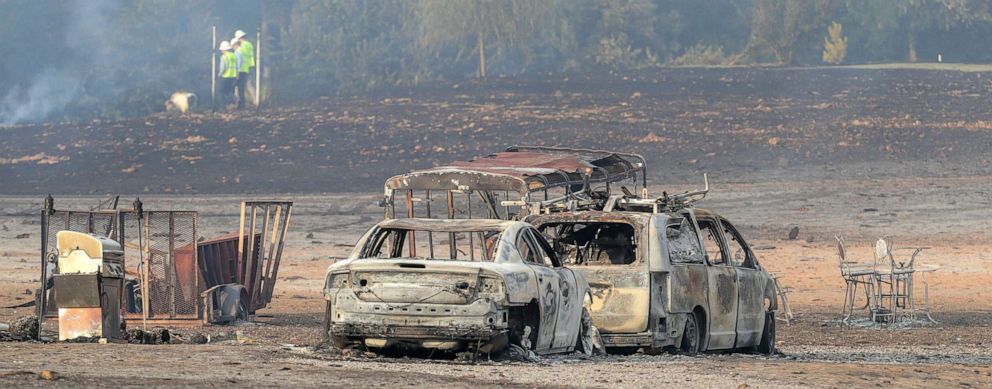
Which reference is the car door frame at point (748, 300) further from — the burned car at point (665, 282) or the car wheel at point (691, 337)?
the car wheel at point (691, 337)

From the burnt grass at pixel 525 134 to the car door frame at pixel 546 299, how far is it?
21539 millimetres

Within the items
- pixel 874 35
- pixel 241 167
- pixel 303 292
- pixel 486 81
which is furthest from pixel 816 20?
pixel 303 292

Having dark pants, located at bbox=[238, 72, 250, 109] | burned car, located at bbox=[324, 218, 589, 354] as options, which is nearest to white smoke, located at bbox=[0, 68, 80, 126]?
dark pants, located at bbox=[238, 72, 250, 109]

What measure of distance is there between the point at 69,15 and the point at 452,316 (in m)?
49.7

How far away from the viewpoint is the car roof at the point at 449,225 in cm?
1360

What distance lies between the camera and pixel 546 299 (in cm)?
1330

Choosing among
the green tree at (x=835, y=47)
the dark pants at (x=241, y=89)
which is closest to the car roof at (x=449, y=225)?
the dark pants at (x=241, y=89)

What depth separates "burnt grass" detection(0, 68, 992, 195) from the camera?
36.6m

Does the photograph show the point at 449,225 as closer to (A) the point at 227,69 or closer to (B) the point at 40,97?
(A) the point at 227,69

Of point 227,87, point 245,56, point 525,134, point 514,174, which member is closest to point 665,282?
point 514,174

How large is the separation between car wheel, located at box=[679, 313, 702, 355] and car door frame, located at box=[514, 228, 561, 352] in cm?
167

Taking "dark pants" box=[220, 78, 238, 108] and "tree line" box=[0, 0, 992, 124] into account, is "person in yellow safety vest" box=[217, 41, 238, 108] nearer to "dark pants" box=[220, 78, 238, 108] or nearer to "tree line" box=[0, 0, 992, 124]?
"dark pants" box=[220, 78, 238, 108]

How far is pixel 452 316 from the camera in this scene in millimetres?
12641

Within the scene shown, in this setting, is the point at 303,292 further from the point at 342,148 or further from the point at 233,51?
the point at 233,51
